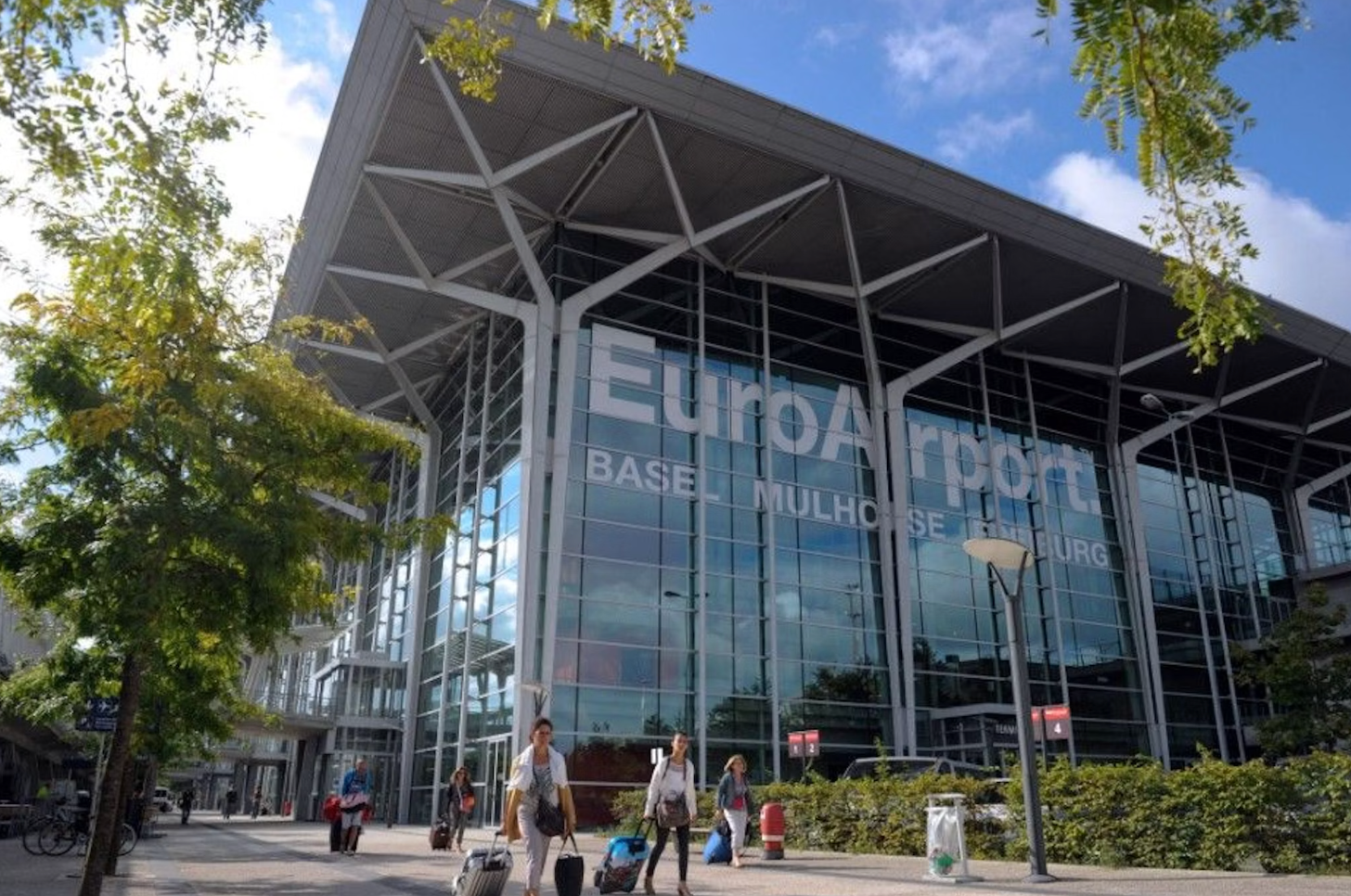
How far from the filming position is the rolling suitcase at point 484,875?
25.9 feet

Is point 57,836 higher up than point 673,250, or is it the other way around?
point 673,250

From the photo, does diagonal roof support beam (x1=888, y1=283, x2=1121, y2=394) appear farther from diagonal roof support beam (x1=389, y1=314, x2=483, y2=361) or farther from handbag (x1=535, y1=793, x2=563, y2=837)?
handbag (x1=535, y1=793, x2=563, y2=837)

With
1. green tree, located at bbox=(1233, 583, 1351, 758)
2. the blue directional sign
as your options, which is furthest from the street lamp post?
green tree, located at bbox=(1233, 583, 1351, 758)

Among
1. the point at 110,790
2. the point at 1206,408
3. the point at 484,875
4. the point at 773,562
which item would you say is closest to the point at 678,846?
the point at 484,875

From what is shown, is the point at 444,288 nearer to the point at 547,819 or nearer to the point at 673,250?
the point at 673,250

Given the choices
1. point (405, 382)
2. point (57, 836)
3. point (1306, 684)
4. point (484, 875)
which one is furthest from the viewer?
point (405, 382)

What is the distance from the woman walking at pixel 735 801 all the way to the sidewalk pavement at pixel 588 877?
0.41m

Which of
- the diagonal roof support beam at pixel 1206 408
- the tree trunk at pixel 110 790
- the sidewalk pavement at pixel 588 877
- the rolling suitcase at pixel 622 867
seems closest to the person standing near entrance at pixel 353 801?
the sidewalk pavement at pixel 588 877

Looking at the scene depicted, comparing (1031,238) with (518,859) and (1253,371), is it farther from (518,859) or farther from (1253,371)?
(518,859)

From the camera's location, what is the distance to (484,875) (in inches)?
312

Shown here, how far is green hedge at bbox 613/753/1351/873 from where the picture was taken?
1081 centimetres

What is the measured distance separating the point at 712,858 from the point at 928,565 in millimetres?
19037

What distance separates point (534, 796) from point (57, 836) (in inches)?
562

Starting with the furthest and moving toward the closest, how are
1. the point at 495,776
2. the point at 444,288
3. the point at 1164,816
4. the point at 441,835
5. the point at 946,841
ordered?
the point at 444,288 → the point at 495,776 → the point at 441,835 → the point at 1164,816 → the point at 946,841
